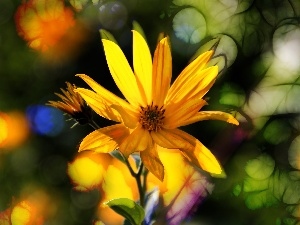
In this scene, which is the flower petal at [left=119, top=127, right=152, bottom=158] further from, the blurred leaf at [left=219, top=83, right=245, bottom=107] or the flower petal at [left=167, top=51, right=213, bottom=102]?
the blurred leaf at [left=219, top=83, right=245, bottom=107]

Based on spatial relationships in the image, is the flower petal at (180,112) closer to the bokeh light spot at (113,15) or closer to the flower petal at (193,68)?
the flower petal at (193,68)

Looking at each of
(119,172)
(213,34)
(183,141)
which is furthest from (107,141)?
(213,34)

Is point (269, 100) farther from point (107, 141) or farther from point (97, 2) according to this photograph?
point (107, 141)

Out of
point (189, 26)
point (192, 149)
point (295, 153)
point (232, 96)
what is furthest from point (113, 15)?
point (192, 149)

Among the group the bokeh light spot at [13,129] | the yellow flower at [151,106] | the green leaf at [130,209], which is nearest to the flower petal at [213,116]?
the yellow flower at [151,106]

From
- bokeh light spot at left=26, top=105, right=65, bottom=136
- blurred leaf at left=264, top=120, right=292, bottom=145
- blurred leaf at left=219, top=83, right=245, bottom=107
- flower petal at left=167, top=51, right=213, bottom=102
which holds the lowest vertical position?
blurred leaf at left=264, top=120, right=292, bottom=145

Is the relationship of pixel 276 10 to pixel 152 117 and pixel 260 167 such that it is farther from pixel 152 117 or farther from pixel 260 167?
pixel 152 117

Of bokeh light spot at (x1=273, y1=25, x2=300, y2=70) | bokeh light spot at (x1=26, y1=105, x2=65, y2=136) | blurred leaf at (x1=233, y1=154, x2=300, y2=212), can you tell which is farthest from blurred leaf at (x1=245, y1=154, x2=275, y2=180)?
bokeh light spot at (x1=26, y1=105, x2=65, y2=136)

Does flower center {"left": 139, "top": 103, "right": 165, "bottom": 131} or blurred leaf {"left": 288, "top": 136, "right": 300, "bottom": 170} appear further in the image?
blurred leaf {"left": 288, "top": 136, "right": 300, "bottom": 170}
